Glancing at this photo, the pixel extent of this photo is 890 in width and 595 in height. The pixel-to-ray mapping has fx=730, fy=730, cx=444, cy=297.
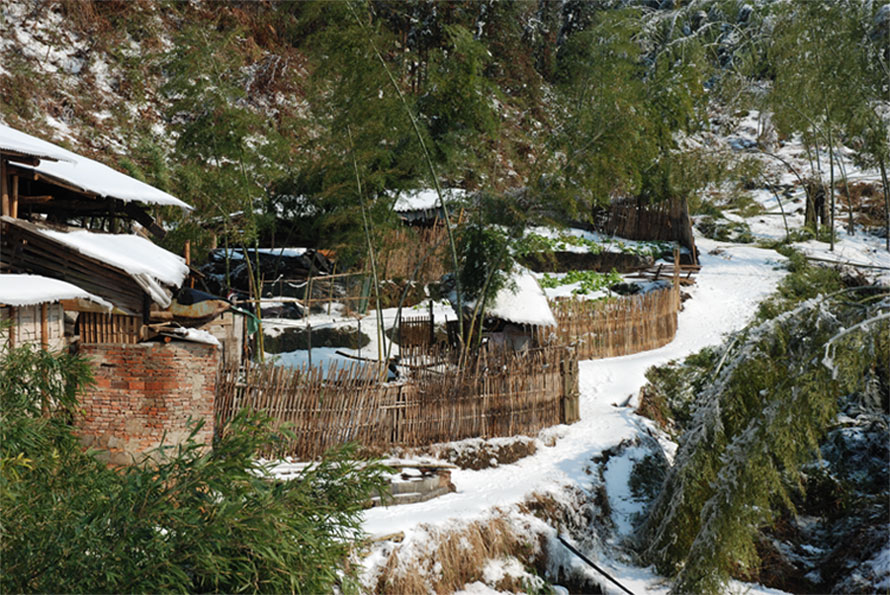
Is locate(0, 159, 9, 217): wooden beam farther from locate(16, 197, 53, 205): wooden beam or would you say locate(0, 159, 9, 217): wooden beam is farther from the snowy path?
the snowy path

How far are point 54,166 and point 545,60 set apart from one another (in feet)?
98.7

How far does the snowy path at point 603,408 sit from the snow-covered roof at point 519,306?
166cm

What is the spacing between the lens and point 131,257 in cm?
740

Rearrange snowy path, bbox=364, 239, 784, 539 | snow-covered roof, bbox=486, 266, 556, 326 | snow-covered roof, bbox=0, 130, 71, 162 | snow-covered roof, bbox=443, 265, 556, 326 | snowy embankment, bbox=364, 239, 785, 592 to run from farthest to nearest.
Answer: snow-covered roof, bbox=486, 266, 556, 326 < snow-covered roof, bbox=443, 265, 556, 326 < snowy path, bbox=364, 239, 784, 539 < snowy embankment, bbox=364, 239, 785, 592 < snow-covered roof, bbox=0, 130, 71, 162

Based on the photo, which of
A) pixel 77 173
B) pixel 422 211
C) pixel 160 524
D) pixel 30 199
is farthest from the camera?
pixel 422 211

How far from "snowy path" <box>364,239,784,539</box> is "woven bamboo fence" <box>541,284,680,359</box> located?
276 mm

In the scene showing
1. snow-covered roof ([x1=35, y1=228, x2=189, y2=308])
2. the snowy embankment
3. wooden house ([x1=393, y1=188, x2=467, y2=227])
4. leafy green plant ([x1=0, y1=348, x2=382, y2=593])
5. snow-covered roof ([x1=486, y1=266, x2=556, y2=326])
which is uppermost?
wooden house ([x1=393, y1=188, x2=467, y2=227])

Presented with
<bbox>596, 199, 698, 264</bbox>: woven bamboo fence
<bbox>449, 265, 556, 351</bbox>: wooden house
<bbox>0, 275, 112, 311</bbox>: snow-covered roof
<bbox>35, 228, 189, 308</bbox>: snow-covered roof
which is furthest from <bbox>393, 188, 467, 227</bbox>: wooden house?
<bbox>0, 275, 112, 311</bbox>: snow-covered roof

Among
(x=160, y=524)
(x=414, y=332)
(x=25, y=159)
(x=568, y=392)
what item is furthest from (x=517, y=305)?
(x=160, y=524)

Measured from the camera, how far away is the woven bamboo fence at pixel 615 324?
1378 centimetres

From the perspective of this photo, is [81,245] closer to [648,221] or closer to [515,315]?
[515,315]

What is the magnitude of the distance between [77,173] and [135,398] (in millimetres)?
2436

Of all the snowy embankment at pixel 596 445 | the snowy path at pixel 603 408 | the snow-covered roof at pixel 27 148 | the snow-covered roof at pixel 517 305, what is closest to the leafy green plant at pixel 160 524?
the snowy path at pixel 603 408

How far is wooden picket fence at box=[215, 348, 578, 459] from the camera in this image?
333 inches
